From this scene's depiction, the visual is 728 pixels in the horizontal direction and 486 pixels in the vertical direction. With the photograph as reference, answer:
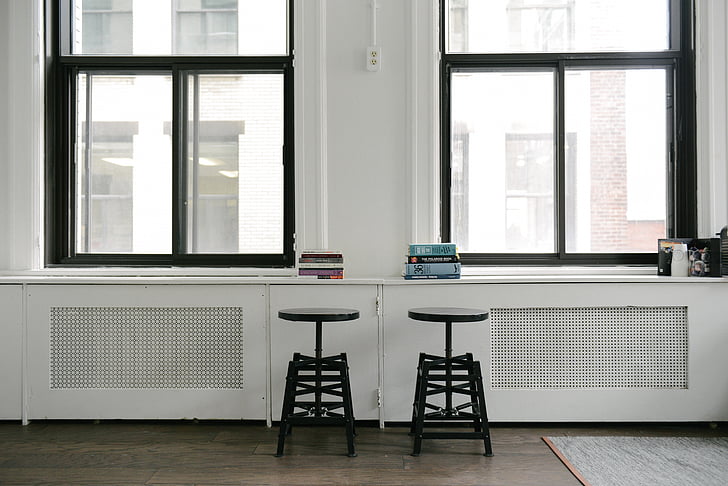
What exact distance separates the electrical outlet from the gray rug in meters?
2.41

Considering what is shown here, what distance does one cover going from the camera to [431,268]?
358 centimetres

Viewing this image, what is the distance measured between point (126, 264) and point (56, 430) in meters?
1.10

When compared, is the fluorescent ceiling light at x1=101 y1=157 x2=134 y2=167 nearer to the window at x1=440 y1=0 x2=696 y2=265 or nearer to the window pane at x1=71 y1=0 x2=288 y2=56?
the window pane at x1=71 y1=0 x2=288 y2=56

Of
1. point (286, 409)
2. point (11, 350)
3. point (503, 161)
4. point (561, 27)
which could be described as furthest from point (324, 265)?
point (561, 27)

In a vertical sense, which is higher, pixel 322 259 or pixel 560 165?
pixel 560 165

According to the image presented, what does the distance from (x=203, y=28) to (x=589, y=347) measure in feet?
10.4

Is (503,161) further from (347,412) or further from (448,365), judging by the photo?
(347,412)

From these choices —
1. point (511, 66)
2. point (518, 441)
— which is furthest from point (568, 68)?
point (518, 441)

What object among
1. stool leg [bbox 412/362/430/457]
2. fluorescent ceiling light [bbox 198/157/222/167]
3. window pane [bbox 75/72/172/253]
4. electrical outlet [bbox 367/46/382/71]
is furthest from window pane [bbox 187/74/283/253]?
stool leg [bbox 412/362/430/457]

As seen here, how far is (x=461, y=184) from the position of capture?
4.00 metres

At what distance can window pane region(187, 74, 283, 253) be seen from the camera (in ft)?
13.2

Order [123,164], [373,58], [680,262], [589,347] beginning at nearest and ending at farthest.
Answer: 1. [589,347]
2. [680,262]
3. [373,58]
4. [123,164]

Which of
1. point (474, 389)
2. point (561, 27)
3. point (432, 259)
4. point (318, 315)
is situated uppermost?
point (561, 27)

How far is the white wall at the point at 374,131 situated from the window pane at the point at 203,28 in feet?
1.01
